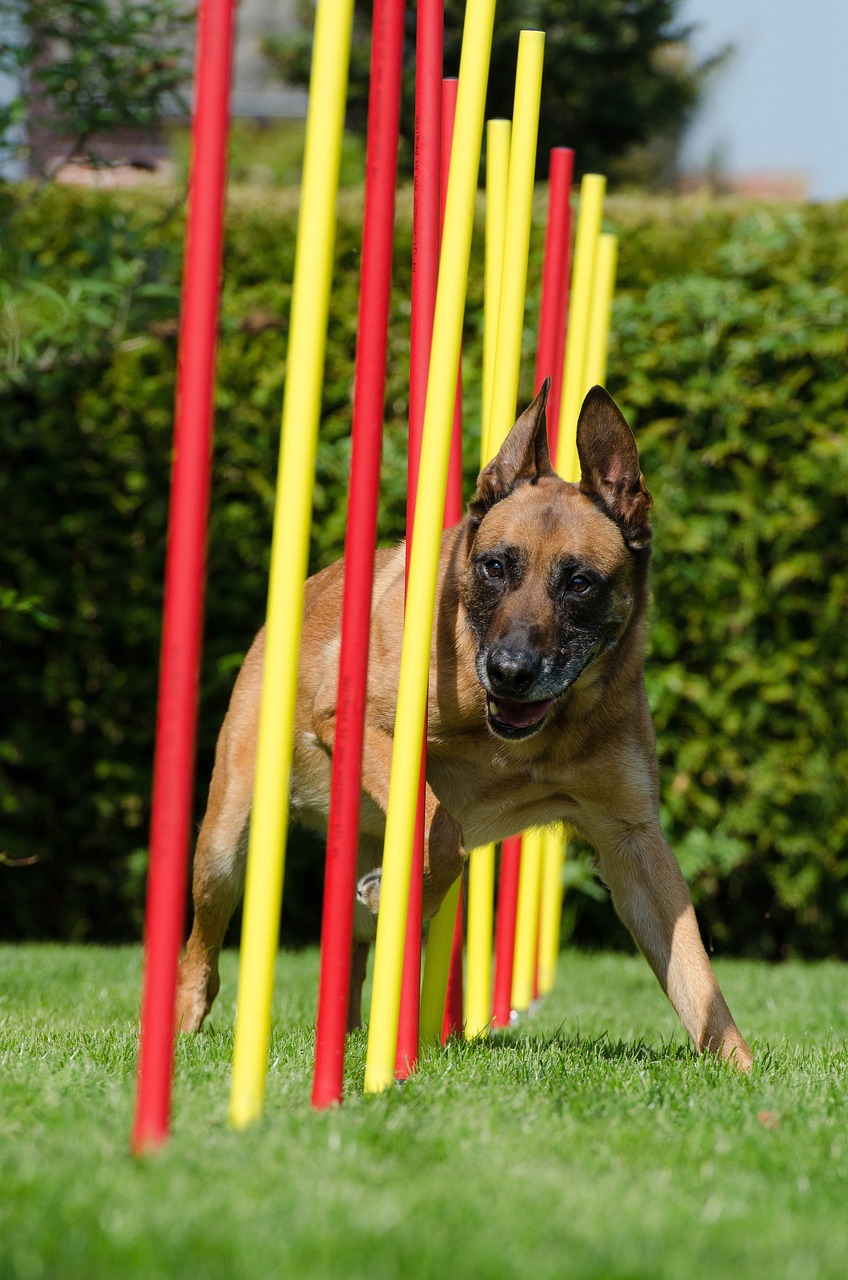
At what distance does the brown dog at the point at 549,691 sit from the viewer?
3947 millimetres

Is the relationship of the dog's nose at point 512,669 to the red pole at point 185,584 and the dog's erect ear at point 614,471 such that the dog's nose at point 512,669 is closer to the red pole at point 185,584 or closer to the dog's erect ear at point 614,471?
the dog's erect ear at point 614,471

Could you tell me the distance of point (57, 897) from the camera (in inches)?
324

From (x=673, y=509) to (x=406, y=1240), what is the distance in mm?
5942

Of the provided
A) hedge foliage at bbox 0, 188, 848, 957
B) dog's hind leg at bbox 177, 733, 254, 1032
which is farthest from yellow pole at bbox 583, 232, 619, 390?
dog's hind leg at bbox 177, 733, 254, 1032

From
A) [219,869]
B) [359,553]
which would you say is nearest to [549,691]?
[359,553]

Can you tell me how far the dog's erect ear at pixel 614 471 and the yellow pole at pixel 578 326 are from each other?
1.17 m

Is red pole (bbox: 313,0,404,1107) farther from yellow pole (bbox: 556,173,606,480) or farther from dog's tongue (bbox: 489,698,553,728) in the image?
yellow pole (bbox: 556,173,606,480)

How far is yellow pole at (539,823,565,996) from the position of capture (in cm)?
617

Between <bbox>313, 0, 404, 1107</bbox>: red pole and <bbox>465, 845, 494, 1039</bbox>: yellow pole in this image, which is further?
<bbox>465, 845, 494, 1039</bbox>: yellow pole

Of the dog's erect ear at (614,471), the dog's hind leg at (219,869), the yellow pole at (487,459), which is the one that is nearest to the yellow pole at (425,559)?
the dog's erect ear at (614,471)

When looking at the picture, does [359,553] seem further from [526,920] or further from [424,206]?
[526,920]

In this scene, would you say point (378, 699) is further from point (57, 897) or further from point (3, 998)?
point (57, 897)

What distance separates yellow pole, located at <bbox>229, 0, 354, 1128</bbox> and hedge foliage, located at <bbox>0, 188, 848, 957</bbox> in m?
4.62

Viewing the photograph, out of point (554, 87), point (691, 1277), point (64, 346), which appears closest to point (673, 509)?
point (64, 346)
